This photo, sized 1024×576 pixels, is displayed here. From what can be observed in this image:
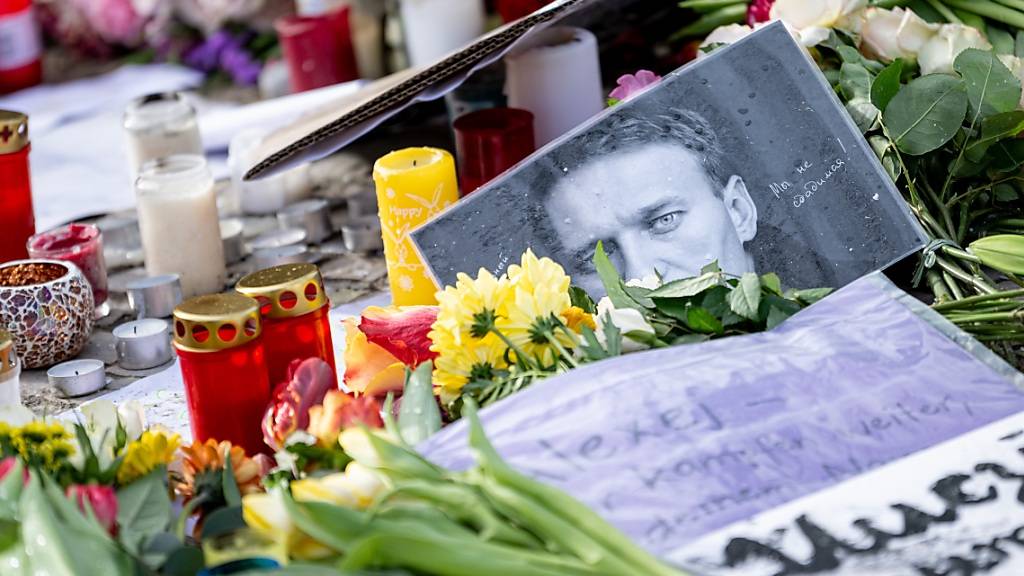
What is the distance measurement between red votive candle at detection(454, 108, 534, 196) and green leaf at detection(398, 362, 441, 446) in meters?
0.42

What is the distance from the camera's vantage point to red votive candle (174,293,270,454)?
24.5 inches

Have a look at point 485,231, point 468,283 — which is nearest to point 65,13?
point 485,231

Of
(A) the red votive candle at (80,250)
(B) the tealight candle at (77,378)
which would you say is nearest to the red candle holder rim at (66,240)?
(A) the red votive candle at (80,250)

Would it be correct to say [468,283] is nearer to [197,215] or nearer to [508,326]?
[508,326]

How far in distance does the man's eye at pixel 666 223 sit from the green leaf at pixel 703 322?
0.45 feet

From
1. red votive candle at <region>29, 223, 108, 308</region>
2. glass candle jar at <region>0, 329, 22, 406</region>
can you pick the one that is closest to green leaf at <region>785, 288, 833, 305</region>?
glass candle jar at <region>0, 329, 22, 406</region>

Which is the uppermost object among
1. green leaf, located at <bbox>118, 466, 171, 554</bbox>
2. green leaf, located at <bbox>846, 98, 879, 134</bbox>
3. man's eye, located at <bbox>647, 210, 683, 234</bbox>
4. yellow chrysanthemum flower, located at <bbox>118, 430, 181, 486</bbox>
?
green leaf, located at <bbox>846, 98, 879, 134</bbox>

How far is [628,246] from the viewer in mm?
758

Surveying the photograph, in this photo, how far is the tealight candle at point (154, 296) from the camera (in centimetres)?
95

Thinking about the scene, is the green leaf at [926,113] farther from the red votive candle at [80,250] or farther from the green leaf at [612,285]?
the red votive candle at [80,250]

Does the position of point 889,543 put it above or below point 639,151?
below

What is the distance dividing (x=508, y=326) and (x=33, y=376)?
1.41 feet

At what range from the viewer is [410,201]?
84 centimetres

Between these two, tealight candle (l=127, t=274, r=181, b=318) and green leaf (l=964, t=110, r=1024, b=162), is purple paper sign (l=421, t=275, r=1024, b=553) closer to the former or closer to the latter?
green leaf (l=964, t=110, r=1024, b=162)
